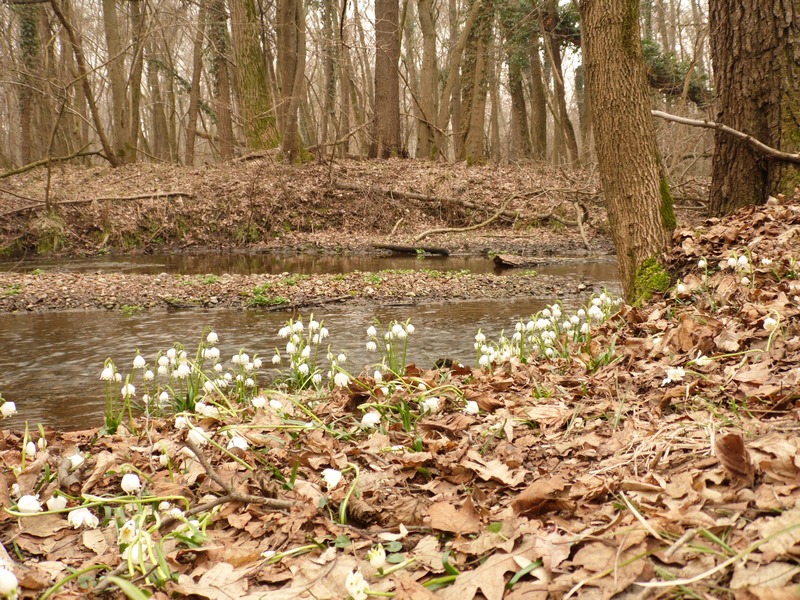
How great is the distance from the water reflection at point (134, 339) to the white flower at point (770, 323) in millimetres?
3502

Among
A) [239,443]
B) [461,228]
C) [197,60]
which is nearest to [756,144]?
[239,443]

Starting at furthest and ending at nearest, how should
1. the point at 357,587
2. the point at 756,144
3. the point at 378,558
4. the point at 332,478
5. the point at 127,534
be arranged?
the point at 756,144, the point at 332,478, the point at 127,534, the point at 378,558, the point at 357,587

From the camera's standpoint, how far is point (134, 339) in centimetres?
849

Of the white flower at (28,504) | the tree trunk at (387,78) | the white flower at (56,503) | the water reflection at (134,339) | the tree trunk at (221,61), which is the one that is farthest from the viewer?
the tree trunk at (221,61)

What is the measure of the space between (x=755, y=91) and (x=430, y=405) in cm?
548

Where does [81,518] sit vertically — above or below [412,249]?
below

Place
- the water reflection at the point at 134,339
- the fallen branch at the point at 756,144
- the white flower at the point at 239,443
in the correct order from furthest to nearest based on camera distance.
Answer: the fallen branch at the point at 756,144 → the water reflection at the point at 134,339 → the white flower at the point at 239,443

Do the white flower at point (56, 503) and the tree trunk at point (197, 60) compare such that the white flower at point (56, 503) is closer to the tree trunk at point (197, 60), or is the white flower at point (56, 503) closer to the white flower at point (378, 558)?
the white flower at point (378, 558)

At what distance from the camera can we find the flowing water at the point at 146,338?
6.27 m

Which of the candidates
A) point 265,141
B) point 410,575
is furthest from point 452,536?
point 265,141

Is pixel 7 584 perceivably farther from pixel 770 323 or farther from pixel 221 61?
pixel 221 61

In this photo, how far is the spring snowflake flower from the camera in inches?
144

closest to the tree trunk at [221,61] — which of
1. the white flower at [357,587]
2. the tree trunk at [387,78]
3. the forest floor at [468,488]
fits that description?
the tree trunk at [387,78]

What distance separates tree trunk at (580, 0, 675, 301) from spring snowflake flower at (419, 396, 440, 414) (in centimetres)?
337
